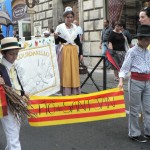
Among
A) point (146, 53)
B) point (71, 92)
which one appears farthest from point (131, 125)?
point (71, 92)

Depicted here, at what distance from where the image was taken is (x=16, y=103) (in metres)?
Result: 3.51

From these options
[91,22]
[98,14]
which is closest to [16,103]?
[98,14]

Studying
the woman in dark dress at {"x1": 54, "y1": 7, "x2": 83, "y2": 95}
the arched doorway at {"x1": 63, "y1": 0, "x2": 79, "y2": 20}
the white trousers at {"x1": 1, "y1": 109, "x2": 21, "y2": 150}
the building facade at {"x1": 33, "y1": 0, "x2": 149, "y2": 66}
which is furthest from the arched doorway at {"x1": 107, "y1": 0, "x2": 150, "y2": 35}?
the white trousers at {"x1": 1, "y1": 109, "x2": 21, "y2": 150}

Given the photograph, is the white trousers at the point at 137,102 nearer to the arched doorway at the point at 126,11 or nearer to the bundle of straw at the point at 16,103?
the bundle of straw at the point at 16,103

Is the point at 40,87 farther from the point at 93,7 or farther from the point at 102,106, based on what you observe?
the point at 93,7

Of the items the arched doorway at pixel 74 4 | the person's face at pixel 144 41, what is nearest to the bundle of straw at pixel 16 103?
the person's face at pixel 144 41

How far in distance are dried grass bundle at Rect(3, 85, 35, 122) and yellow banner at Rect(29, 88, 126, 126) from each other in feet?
3.41

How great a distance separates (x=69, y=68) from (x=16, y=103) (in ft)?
11.3

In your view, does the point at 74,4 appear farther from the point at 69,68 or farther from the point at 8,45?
the point at 8,45

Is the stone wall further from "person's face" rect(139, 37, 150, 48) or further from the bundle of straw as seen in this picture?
the bundle of straw

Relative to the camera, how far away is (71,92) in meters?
7.11

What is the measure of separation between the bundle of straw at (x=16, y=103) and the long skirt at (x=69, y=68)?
10.6 feet

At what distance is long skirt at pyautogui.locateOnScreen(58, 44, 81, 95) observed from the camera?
6816 millimetres

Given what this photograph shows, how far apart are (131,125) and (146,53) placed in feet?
3.25
